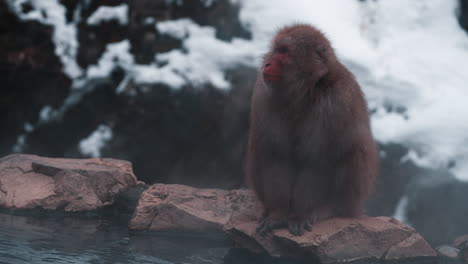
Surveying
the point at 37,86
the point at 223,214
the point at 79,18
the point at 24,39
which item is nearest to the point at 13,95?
A: the point at 37,86

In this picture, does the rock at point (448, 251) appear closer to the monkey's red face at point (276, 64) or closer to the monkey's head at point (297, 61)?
the monkey's head at point (297, 61)

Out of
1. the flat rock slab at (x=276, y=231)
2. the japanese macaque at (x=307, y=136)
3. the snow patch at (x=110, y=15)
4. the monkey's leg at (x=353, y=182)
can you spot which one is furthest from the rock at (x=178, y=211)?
the snow patch at (x=110, y=15)

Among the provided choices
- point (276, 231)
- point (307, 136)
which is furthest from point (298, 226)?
point (307, 136)

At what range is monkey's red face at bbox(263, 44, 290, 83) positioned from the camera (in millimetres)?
2906

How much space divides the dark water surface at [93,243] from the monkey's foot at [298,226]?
1.45 ft

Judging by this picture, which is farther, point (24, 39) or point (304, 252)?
point (24, 39)

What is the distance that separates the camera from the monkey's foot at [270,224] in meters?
3.14

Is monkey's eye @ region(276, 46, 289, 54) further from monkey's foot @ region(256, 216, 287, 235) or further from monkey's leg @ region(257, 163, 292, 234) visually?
monkey's foot @ region(256, 216, 287, 235)

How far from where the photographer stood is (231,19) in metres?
6.21

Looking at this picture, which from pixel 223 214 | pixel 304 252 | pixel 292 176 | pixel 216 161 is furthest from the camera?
pixel 216 161

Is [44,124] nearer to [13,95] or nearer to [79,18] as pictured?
[13,95]

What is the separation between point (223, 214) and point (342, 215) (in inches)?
36.6

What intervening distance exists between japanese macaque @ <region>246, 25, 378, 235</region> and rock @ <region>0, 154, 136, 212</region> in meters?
1.40

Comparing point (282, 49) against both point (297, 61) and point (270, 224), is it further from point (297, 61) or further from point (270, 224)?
point (270, 224)
